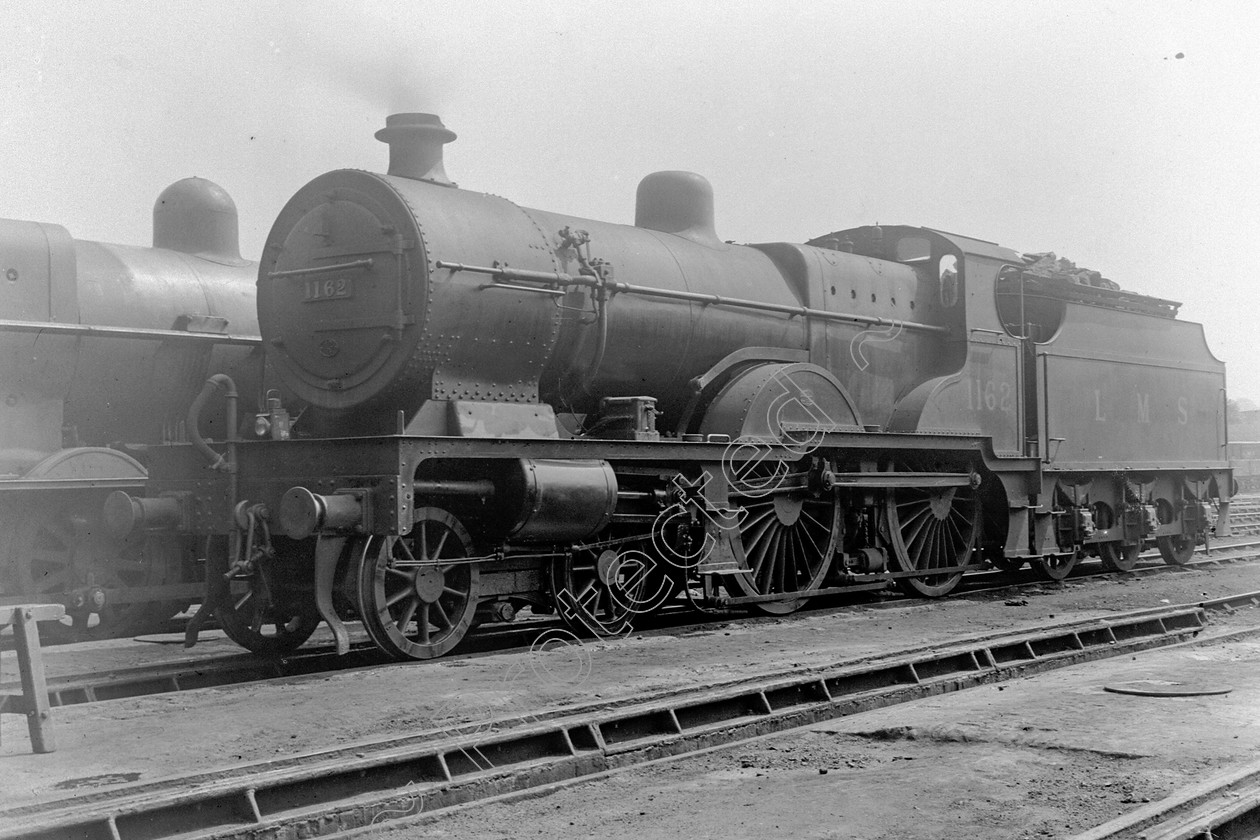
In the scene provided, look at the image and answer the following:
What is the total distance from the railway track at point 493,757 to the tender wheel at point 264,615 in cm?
329

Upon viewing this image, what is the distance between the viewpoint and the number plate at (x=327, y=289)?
855 centimetres

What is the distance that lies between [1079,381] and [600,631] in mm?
7100

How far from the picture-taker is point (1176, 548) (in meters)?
15.8

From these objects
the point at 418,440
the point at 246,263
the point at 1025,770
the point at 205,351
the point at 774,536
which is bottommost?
the point at 1025,770

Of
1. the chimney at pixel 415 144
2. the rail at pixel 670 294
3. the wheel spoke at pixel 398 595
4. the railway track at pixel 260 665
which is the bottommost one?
the railway track at pixel 260 665

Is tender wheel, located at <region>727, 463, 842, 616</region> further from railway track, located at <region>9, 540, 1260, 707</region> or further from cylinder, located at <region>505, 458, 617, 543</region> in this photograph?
cylinder, located at <region>505, 458, 617, 543</region>

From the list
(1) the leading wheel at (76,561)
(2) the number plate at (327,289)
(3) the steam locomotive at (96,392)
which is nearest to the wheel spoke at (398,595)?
(2) the number plate at (327,289)

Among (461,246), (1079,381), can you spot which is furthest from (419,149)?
(1079,381)

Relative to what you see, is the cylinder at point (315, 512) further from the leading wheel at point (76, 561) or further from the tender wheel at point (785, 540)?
the tender wheel at point (785, 540)

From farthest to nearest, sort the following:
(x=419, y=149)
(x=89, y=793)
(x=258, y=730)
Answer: (x=419, y=149) < (x=258, y=730) < (x=89, y=793)

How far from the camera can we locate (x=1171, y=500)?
1551 cm

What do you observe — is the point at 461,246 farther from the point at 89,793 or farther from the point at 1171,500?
the point at 1171,500

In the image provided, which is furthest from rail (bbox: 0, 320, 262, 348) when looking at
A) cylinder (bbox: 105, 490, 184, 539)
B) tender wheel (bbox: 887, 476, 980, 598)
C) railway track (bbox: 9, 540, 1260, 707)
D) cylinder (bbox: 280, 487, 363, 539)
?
tender wheel (bbox: 887, 476, 980, 598)

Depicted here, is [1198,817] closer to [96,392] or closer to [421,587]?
[421,587]
